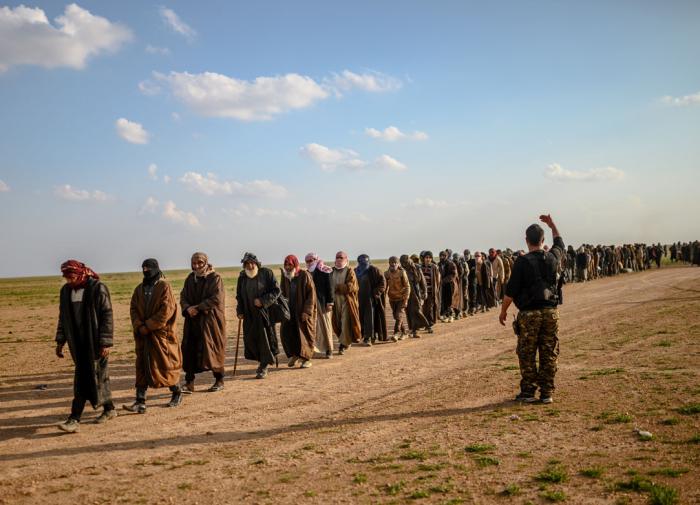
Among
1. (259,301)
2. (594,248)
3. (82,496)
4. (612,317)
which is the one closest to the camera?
(82,496)

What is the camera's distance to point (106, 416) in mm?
7020

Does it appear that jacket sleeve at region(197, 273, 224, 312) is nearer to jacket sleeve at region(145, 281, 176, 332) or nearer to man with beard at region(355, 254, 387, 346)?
jacket sleeve at region(145, 281, 176, 332)

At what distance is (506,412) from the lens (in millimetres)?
6508

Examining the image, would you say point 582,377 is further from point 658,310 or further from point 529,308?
point 658,310

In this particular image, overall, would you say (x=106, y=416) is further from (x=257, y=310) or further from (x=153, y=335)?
(x=257, y=310)

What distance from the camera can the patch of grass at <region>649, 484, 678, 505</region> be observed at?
393 cm

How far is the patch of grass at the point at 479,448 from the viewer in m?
5.22

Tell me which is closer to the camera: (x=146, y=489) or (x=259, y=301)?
(x=146, y=489)

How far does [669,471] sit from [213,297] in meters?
6.14

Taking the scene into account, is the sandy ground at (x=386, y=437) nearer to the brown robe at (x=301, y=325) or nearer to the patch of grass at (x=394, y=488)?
the patch of grass at (x=394, y=488)

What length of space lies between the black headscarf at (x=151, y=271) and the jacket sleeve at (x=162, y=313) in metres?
0.23

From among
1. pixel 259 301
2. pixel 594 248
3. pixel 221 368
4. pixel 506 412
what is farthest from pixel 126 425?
pixel 594 248

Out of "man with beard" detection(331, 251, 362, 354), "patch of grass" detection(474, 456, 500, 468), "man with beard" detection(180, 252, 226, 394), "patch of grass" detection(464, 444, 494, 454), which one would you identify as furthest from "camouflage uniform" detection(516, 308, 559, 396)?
"man with beard" detection(331, 251, 362, 354)

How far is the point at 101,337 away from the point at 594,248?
1436 inches
